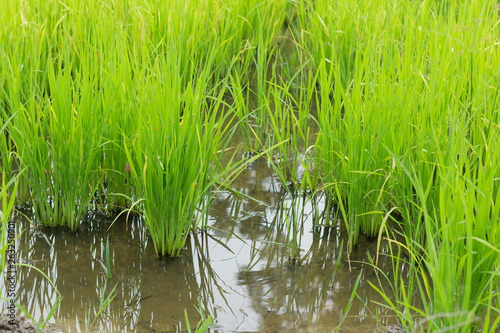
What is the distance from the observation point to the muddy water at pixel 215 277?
158 cm

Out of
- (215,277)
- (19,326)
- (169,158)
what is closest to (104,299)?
(19,326)

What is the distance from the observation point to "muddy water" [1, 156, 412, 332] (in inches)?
62.4

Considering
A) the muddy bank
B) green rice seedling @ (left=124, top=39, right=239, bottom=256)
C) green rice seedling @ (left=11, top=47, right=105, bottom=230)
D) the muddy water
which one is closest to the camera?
the muddy bank

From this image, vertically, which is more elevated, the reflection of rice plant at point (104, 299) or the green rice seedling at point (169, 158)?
the green rice seedling at point (169, 158)

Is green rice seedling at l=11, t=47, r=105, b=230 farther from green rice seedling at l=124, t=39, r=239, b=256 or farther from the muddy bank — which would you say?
the muddy bank

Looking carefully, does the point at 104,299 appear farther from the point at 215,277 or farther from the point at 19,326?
the point at 215,277

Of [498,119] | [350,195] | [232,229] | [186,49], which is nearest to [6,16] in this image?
[186,49]

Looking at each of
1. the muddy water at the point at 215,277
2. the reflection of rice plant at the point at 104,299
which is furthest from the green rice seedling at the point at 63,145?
the reflection of rice plant at the point at 104,299

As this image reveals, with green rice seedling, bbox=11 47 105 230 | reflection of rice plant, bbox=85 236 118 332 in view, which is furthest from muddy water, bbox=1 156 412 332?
green rice seedling, bbox=11 47 105 230

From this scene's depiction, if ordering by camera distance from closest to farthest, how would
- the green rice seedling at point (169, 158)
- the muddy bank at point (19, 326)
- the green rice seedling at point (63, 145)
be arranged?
1. the muddy bank at point (19, 326)
2. the green rice seedling at point (169, 158)
3. the green rice seedling at point (63, 145)

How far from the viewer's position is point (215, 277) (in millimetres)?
1801

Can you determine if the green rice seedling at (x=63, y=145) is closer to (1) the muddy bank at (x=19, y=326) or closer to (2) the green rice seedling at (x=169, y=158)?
(2) the green rice seedling at (x=169, y=158)

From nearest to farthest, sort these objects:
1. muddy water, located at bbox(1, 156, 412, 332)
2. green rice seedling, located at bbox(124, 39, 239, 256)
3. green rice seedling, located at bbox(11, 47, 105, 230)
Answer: muddy water, located at bbox(1, 156, 412, 332) < green rice seedling, located at bbox(124, 39, 239, 256) < green rice seedling, located at bbox(11, 47, 105, 230)

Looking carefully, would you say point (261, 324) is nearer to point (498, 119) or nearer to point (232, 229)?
point (232, 229)
